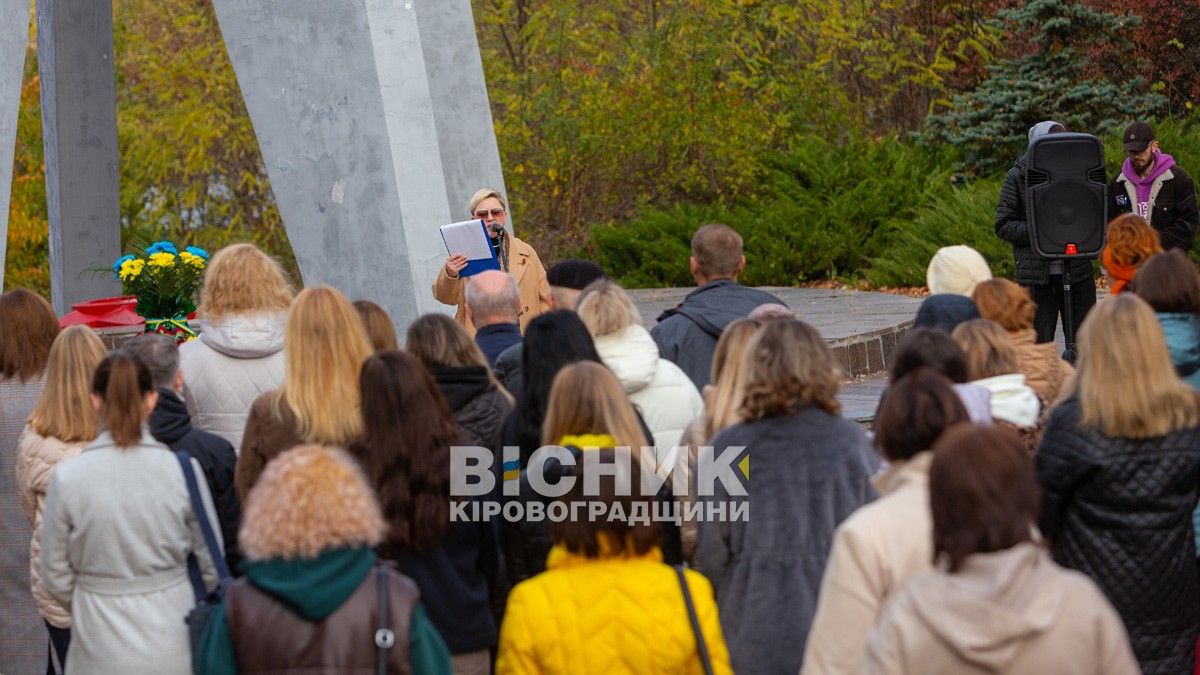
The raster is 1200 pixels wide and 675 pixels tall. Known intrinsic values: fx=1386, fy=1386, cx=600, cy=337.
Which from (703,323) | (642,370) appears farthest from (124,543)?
(703,323)

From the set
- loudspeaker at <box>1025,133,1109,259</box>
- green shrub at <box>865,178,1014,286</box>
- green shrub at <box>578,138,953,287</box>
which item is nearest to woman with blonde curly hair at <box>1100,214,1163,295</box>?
loudspeaker at <box>1025,133,1109,259</box>

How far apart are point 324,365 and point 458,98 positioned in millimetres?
4879

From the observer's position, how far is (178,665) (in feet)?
12.5

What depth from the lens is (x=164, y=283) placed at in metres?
7.82

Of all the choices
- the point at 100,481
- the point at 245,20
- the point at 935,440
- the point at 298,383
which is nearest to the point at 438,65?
the point at 245,20

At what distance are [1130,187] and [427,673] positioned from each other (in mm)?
7494

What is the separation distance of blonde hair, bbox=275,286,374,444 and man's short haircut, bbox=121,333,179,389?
0.43 meters

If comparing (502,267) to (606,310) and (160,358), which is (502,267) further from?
(160,358)

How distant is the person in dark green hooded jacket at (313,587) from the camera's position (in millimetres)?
2977

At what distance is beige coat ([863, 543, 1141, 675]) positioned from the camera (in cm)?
261

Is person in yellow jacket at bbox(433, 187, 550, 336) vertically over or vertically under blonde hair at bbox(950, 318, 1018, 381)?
over

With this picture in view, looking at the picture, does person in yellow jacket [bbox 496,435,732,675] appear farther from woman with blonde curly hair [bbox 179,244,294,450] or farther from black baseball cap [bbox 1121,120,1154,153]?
black baseball cap [bbox 1121,120,1154,153]

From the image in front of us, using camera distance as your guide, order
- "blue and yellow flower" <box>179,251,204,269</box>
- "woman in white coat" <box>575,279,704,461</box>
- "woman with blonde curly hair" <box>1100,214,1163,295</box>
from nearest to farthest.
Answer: "woman in white coat" <box>575,279,704,461</box>
"woman with blonde curly hair" <box>1100,214,1163,295</box>
"blue and yellow flower" <box>179,251,204,269</box>

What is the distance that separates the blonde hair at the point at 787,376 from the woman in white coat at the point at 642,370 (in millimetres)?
897
